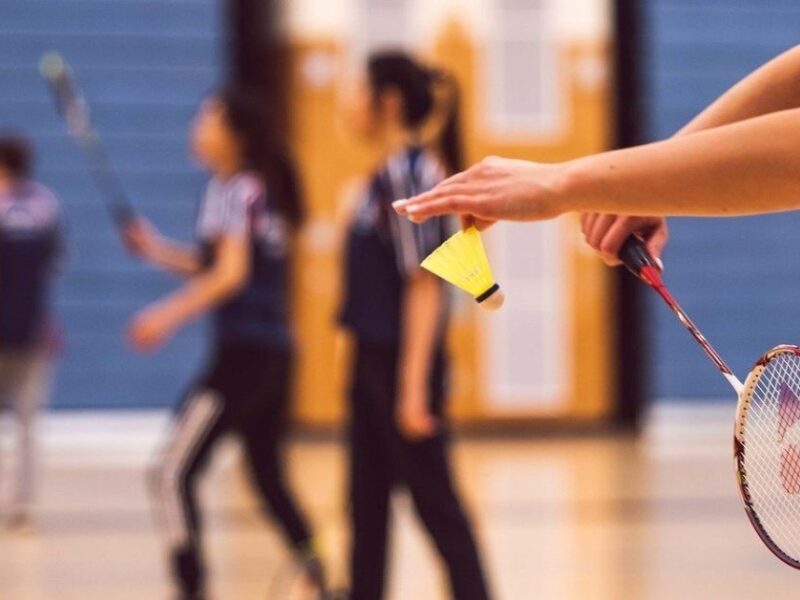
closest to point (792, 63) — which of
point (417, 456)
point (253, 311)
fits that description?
point (417, 456)

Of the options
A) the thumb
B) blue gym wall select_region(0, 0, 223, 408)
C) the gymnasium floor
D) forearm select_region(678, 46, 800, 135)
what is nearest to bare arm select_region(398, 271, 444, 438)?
the gymnasium floor

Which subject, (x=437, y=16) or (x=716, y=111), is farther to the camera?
(x=437, y=16)

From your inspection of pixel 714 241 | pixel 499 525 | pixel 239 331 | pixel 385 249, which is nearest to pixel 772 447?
pixel 385 249

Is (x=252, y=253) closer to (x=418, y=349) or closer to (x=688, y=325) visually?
(x=418, y=349)

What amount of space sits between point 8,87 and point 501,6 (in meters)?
3.54

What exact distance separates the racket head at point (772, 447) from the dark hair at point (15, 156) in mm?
6531

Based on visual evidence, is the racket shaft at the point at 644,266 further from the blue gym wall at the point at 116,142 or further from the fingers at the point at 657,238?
the blue gym wall at the point at 116,142

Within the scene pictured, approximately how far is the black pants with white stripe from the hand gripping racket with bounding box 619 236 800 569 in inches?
144

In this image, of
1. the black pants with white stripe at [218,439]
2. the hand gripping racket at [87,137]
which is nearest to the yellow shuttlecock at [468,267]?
the black pants with white stripe at [218,439]

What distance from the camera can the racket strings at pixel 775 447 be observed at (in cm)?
217

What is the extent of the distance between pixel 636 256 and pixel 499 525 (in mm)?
5431

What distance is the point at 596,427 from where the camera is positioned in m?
12.4

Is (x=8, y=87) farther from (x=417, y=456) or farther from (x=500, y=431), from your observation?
(x=417, y=456)

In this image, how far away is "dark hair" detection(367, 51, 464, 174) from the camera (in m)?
4.93
